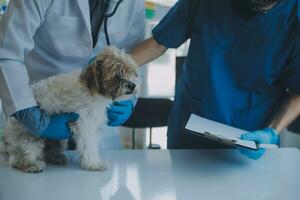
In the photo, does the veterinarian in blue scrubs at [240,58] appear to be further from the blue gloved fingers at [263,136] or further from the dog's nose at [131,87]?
the dog's nose at [131,87]

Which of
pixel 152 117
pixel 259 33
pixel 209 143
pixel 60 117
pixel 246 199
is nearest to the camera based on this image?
pixel 246 199

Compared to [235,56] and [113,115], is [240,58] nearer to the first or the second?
[235,56]

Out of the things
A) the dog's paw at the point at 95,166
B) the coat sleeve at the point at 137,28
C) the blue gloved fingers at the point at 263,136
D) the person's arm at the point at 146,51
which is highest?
the coat sleeve at the point at 137,28

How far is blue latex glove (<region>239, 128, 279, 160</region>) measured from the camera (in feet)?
3.95

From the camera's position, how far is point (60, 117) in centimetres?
114

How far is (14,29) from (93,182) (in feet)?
1.80

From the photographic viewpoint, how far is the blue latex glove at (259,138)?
1204 millimetres

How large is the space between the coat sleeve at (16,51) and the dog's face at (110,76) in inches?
7.7

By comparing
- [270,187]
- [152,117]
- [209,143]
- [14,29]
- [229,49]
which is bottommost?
[152,117]

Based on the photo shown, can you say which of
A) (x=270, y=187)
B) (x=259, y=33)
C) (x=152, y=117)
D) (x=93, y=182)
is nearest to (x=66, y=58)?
(x=93, y=182)

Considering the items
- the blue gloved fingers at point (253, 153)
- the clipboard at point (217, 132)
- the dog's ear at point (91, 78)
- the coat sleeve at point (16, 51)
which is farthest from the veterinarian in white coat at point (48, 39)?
the blue gloved fingers at point (253, 153)

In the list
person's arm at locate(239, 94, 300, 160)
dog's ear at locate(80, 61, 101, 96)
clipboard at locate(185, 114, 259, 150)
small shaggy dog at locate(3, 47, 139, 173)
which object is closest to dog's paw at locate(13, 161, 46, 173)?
small shaggy dog at locate(3, 47, 139, 173)

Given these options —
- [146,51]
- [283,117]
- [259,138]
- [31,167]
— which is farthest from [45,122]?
[283,117]

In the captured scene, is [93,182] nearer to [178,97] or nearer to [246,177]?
[246,177]
